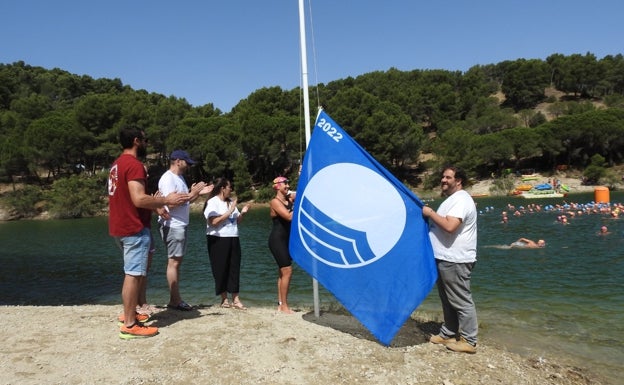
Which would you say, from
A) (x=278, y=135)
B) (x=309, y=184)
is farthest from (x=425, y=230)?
(x=278, y=135)

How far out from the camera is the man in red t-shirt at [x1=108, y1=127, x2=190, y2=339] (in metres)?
4.56

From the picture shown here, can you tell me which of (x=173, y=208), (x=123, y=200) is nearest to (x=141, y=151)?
(x=123, y=200)

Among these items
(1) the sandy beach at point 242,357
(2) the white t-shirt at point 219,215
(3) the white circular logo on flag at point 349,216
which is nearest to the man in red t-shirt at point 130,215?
(1) the sandy beach at point 242,357

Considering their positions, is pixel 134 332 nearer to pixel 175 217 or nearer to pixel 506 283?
pixel 175 217

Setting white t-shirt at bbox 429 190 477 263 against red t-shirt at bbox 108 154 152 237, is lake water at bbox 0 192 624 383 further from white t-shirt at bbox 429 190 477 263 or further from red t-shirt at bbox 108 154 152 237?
red t-shirt at bbox 108 154 152 237

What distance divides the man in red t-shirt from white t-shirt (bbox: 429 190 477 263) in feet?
10.2

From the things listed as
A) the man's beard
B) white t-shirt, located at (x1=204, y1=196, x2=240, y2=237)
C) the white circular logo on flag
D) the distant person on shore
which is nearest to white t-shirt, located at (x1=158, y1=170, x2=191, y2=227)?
white t-shirt, located at (x1=204, y1=196, x2=240, y2=237)

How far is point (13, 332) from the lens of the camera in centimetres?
514

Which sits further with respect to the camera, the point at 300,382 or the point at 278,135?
the point at 278,135

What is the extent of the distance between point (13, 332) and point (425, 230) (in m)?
4.97

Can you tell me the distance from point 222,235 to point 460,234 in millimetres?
3442

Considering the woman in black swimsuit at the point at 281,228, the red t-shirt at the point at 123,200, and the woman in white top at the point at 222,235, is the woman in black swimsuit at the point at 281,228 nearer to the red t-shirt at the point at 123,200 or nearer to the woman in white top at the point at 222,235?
the woman in white top at the point at 222,235

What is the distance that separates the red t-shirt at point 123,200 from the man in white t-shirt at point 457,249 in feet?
10.4

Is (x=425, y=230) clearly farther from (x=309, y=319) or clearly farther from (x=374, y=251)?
(x=309, y=319)
